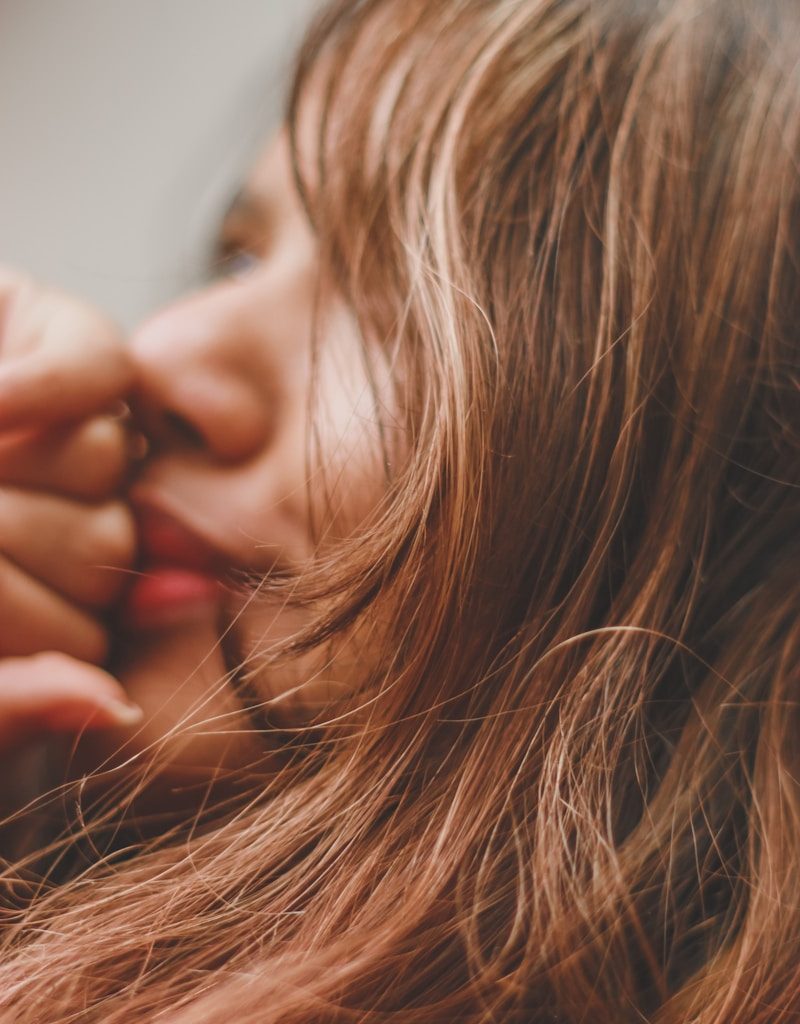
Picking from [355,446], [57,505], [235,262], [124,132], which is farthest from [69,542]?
[124,132]

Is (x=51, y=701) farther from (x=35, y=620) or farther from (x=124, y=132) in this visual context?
(x=124, y=132)

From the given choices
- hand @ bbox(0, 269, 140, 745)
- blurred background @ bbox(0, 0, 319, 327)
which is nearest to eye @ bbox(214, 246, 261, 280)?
A: blurred background @ bbox(0, 0, 319, 327)

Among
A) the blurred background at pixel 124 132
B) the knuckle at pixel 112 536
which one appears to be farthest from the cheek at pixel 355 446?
the blurred background at pixel 124 132

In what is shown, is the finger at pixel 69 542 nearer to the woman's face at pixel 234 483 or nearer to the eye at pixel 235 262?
the woman's face at pixel 234 483

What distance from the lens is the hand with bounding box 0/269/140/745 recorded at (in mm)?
394

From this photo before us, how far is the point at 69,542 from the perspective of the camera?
1.40 feet

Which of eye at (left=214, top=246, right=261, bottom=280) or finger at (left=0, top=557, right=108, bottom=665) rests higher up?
eye at (left=214, top=246, right=261, bottom=280)

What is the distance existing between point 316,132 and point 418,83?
85 millimetres

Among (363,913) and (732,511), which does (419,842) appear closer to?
(363,913)

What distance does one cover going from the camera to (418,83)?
0.46 metres

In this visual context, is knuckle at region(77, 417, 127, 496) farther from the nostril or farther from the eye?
the eye

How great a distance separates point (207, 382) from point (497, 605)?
0.64 feet

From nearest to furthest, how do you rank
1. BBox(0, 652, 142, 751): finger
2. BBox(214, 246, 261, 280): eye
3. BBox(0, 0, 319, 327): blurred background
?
BBox(0, 652, 142, 751): finger, BBox(214, 246, 261, 280): eye, BBox(0, 0, 319, 327): blurred background

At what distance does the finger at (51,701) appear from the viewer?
39 centimetres
